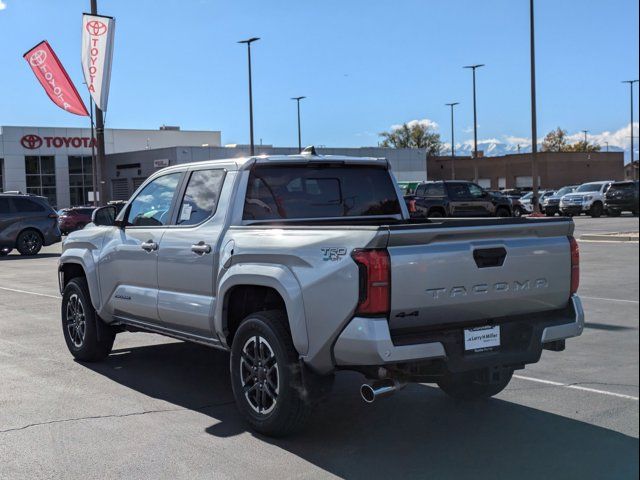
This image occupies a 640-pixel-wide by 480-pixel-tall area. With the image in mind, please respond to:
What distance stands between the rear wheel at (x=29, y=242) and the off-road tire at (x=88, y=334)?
17550mm

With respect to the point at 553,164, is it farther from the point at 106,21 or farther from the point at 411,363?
the point at 411,363

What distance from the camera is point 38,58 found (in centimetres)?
2306

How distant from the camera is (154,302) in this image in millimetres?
6418

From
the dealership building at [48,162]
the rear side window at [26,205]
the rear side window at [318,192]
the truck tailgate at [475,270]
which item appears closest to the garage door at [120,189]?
the dealership building at [48,162]

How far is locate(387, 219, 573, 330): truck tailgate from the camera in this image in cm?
446

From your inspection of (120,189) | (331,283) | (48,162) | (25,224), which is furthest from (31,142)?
(331,283)

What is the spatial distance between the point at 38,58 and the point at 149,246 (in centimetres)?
1899

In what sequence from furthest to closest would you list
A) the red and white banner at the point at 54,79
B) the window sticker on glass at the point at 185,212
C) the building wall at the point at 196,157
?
the building wall at the point at 196,157 < the red and white banner at the point at 54,79 < the window sticker on glass at the point at 185,212

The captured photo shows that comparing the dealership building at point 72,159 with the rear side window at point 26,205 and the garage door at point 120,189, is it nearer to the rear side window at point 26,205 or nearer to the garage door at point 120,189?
the garage door at point 120,189

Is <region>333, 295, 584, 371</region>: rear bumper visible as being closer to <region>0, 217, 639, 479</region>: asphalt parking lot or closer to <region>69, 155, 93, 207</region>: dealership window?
<region>0, 217, 639, 479</region>: asphalt parking lot

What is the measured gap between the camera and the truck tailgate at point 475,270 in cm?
446

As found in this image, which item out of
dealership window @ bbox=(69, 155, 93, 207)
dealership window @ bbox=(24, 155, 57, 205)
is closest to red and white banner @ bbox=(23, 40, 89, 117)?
dealership window @ bbox=(24, 155, 57, 205)

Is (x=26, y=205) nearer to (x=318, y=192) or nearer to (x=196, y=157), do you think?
(x=318, y=192)

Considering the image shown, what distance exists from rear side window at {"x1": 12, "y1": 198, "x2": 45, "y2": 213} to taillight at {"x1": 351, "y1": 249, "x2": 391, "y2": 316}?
22.0 metres
